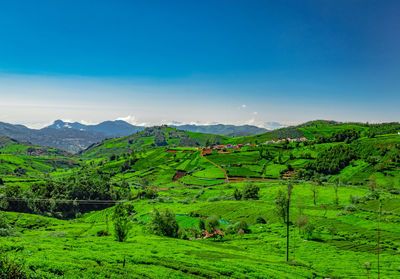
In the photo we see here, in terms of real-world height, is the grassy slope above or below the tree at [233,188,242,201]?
above

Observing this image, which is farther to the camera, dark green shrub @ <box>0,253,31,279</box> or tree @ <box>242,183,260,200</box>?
tree @ <box>242,183,260,200</box>

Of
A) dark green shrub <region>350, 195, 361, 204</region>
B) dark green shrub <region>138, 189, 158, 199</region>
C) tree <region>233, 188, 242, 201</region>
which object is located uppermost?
dark green shrub <region>350, 195, 361, 204</region>

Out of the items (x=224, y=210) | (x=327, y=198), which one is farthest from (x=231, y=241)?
(x=327, y=198)

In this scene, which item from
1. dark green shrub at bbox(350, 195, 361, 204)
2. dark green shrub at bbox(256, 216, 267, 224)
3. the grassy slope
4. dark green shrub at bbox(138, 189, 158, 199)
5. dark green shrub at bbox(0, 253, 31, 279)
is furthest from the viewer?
dark green shrub at bbox(138, 189, 158, 199)

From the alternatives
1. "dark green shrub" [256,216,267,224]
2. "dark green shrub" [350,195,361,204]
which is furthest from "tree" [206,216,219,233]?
"dark green shrub" [350,195,361,204]

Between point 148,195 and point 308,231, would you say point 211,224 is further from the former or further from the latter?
point 148,195

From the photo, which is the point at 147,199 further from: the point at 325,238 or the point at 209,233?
the point at 325,238

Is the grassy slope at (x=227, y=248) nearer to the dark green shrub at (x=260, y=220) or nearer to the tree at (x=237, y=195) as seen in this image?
the dark green shrub at (x=260, y=220)

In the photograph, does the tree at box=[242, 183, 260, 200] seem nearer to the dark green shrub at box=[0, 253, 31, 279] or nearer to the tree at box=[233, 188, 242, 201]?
the tree at box=[233, 188, 242, 201]

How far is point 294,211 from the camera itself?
120250mm

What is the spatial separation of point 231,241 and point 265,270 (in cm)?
4881

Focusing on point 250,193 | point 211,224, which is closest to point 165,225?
point 211,224

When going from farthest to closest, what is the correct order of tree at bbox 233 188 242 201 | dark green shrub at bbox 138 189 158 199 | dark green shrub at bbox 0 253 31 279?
dark green shrub at bbox 138 189 158 199 → tree at bbox 233 188 242 201 → dark green shrub at bbox 0 253 31 279

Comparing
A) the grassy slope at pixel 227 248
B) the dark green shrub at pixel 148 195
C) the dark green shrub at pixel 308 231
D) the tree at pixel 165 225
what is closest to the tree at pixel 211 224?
the grassy slope at pixel 227 248
